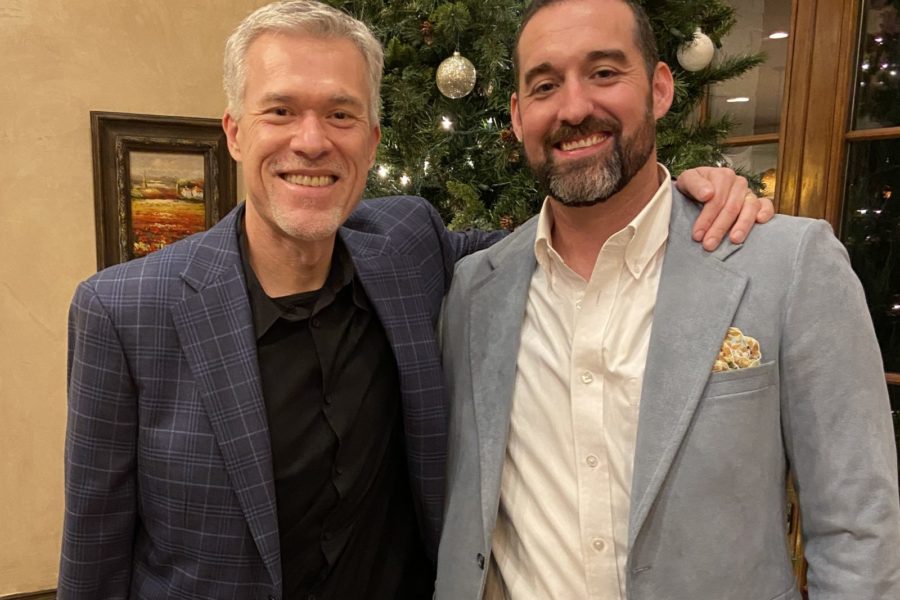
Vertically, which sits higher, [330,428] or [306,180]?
[306,180]

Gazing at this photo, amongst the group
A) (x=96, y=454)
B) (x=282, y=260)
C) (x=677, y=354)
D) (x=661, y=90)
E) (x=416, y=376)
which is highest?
(x=661, y=90)

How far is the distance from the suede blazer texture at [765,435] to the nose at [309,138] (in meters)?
0.69

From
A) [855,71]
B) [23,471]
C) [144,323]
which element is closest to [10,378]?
[23,471]

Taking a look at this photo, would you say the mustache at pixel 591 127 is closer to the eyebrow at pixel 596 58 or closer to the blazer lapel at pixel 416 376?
the eyebrow at pixel 596 58

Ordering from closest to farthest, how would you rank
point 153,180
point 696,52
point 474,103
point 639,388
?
point 639,388
point 696,52
point 474,103
point 153,180

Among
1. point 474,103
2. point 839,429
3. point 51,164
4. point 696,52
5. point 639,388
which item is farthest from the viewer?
point 51,164

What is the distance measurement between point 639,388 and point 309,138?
2.52 ft

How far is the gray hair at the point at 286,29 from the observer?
4.19 ft

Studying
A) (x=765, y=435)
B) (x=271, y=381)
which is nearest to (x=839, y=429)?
(x=765, y=435)

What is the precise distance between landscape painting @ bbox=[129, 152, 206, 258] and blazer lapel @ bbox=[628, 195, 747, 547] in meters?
2.45

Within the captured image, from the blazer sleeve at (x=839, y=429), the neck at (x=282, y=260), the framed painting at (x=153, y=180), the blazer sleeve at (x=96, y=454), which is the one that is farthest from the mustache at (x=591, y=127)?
the framed painting at (x=153, y=180)

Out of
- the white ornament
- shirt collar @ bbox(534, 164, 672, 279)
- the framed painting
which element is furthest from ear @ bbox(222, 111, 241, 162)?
the framed painting

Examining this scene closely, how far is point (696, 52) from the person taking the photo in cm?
176

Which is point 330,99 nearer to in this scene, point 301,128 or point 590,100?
point 301,128
